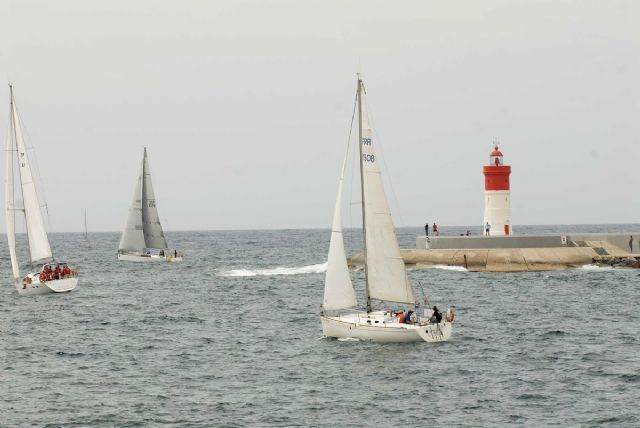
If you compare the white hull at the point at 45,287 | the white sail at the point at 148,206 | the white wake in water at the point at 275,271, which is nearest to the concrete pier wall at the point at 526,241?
the white wake in water at the point at 275,271

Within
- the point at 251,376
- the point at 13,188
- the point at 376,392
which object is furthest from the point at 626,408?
the point at 13,188

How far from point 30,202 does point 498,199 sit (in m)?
33.4

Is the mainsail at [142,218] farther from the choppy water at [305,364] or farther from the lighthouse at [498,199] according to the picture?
the lighthouse at [498,199]

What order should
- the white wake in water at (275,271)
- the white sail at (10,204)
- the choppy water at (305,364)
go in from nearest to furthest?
the choppy water at (305,364) → the white sail at (10,204) → the white wake in water at (275,271)

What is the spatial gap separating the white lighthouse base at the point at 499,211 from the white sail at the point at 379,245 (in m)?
31.9

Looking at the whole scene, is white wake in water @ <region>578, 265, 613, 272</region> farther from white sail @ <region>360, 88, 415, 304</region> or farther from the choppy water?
white sail @ <region>360, 88, 415, 304</region>

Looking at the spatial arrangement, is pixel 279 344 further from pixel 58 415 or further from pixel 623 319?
pixel 623 319

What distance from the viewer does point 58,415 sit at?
27.3 m

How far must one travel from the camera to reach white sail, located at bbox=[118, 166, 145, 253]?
94.1 metres

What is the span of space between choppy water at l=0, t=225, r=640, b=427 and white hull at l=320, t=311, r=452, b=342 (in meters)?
0.54

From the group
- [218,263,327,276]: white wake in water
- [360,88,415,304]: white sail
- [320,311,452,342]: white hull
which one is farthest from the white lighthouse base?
[360,88,415,304]: white sail

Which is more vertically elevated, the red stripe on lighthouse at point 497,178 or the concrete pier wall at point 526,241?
the red stripe on lighthouse at point 497,178

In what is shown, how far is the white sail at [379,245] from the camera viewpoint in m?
38.1

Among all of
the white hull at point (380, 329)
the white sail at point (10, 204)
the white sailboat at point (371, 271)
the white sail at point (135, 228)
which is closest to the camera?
the white hull at point (380, 329)
